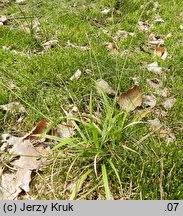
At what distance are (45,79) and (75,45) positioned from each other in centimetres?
102

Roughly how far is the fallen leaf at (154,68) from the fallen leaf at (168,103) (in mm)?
496

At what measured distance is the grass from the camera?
7.77 feet

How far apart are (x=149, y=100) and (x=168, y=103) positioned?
173mm

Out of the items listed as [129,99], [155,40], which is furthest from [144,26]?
[129,99]

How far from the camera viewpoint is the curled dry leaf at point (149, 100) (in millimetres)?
3097

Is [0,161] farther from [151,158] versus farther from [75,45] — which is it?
[75,45]

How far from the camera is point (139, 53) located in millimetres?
4000

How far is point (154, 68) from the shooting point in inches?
143

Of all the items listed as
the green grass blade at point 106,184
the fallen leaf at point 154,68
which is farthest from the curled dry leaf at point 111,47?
the green grass blade at point 106,184

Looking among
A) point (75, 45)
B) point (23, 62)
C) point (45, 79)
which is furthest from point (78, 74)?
point (75, 45)

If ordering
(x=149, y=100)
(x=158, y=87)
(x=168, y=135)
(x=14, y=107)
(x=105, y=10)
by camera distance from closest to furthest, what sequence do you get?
(x=168, y=135)
(x=14, y=107)
(x=149, y=100)
(x=158, y=87)
(x=105, y=10)

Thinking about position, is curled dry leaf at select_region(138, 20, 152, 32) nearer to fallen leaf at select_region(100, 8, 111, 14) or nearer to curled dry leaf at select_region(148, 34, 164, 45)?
curled dry leaf at select_region(148, 34, 164, 45)

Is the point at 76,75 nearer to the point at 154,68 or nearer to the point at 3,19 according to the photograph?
the point at 154,68

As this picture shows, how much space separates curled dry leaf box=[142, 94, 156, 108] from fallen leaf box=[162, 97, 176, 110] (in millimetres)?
97
